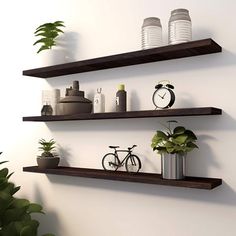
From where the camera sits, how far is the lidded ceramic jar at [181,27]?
1.28 m

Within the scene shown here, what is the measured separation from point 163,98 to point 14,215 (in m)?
1.07

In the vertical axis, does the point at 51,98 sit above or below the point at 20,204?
above

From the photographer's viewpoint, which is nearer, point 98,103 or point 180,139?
point 180,139

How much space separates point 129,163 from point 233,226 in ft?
1.82

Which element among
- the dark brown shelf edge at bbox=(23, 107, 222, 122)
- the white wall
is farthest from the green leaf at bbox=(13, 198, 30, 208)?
the dark brown shelf edge at bbox=(23, 107, 222, 122)

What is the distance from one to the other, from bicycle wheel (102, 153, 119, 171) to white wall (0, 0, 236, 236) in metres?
0.07

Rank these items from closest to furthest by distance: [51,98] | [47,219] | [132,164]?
[132,164], [51,98], [47,219]

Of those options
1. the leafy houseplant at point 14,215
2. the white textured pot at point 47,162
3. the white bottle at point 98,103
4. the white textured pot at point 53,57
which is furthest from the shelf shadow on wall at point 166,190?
the white textured pot at point 53,57

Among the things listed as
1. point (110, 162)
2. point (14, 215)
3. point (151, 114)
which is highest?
point (151, 114)

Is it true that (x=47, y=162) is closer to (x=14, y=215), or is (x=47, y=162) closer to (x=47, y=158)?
(x=47, y=158)

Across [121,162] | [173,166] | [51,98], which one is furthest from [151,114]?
[51,98]

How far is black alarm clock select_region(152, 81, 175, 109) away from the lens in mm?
1323

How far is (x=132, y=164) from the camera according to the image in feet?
4.91

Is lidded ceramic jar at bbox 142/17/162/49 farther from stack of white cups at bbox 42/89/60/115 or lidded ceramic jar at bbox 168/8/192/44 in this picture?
→ stack of white cups at bbox 42/89/60/115
